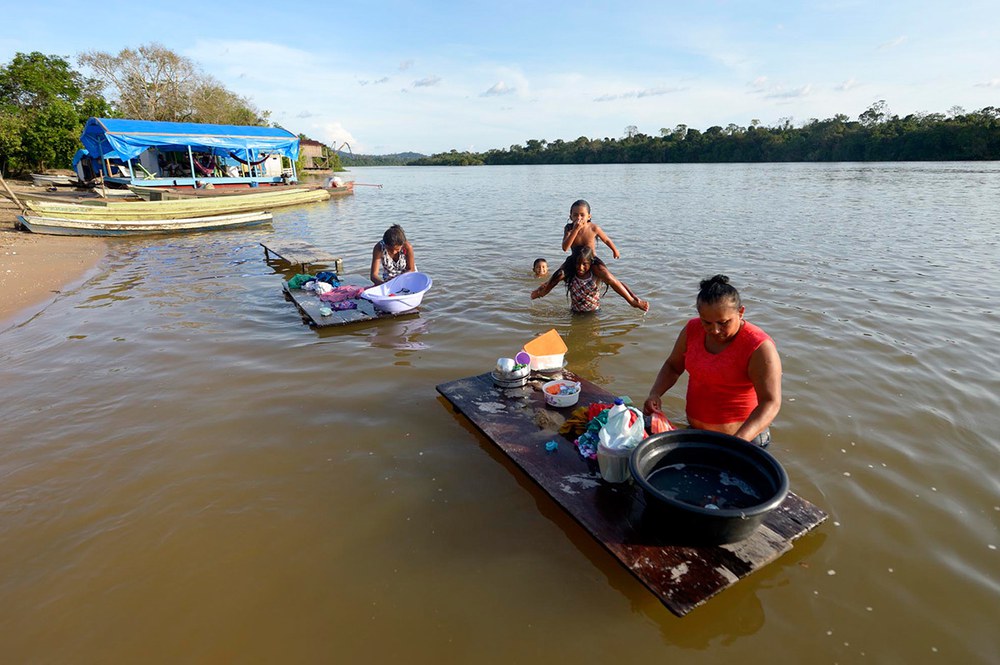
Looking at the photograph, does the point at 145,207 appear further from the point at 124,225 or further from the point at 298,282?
the point at 298,282

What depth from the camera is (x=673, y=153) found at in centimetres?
7912

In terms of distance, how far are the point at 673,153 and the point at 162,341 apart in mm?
85271

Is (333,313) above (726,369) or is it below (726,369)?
below

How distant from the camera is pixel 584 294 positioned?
6.61 meters

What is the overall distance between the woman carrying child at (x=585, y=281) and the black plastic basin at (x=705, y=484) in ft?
Result: 12.6

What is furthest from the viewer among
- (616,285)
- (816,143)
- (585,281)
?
(816,143)

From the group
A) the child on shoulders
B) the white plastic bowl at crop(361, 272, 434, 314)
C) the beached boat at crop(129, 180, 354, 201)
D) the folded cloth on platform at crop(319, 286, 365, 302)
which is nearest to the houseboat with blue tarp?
the beached boat at crop(129, 180, 354, 201)

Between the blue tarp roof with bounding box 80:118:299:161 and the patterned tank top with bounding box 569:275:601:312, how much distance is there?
64.0ft

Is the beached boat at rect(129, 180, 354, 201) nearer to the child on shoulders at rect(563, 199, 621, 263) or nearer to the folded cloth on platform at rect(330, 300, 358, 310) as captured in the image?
the folded cloth on platform at rect(330, 300, 358, 310)

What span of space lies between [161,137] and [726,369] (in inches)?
906

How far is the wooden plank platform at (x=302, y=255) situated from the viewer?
914cm

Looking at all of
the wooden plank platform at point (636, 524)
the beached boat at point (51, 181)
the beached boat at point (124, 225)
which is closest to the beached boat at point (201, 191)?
the beached boat at point (124, 225)

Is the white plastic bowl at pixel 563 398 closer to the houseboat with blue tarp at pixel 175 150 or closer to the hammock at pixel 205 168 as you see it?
the houseboat with blue tarp at pixel 175 150

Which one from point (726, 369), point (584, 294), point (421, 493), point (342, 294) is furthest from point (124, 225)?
point (726, 369)
